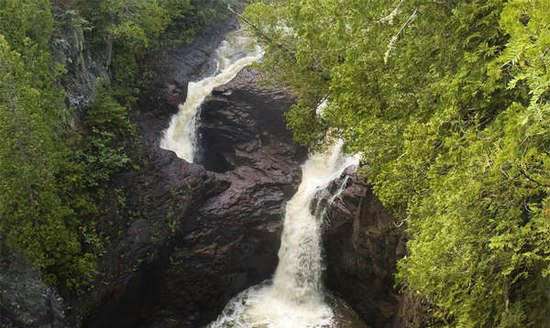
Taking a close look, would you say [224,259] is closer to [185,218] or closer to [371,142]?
[185,218]

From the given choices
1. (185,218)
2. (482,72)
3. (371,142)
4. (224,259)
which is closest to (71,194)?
(185,218)

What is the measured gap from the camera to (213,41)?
2897 centimetres

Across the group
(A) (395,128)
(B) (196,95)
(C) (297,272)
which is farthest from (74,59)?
(A) (395,128)

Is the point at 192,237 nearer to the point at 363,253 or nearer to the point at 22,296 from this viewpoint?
the point at 363,253

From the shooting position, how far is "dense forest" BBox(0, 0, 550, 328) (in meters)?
6.54

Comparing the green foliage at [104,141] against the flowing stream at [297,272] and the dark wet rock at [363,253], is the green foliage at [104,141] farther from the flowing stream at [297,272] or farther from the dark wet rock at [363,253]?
the dark wet rock at [363,253]

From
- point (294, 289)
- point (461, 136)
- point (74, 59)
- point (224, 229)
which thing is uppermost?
point (74, 59)

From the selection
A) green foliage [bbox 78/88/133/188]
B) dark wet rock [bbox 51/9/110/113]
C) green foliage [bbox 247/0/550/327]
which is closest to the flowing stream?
green foliage [bbox 78/88/133/188]

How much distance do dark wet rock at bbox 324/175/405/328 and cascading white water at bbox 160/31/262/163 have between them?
7707mm

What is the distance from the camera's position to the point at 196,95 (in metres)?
24.8

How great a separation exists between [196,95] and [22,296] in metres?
13.6

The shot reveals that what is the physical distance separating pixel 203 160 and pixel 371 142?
14.2 m

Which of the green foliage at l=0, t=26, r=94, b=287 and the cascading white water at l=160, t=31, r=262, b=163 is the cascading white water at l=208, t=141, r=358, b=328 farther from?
the green foliage at l=0, t=26, r=94, b=287

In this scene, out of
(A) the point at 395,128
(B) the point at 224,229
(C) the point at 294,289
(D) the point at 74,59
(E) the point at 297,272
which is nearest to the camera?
(A) the point at 395,128
